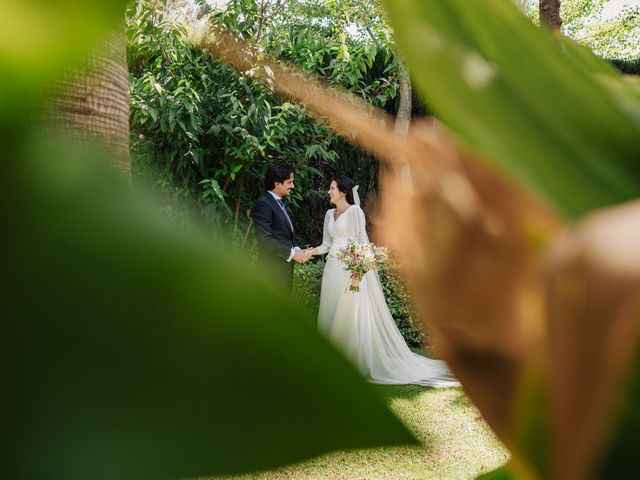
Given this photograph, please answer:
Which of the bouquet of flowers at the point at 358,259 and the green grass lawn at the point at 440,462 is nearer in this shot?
the green grass lawn at the point at 440,462

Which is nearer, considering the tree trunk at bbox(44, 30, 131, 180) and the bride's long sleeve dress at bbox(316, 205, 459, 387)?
the tree trunk at bbox(44, 30, 131, 180)

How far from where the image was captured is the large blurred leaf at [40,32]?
3.6 inches

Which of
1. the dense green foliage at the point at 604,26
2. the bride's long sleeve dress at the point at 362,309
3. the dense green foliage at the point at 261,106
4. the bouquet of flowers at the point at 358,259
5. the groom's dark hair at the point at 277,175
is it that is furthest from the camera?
the dense green foliage at the point at 604,26

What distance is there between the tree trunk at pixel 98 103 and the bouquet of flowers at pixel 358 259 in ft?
15.4

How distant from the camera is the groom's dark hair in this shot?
4660 mm

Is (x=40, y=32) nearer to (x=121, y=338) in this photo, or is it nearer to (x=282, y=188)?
(x=121, y=338)

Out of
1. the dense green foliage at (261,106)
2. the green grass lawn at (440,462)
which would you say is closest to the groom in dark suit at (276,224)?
the dense green foliage at (261,106)

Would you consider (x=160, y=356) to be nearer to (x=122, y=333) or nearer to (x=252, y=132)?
(x=122, y=333)

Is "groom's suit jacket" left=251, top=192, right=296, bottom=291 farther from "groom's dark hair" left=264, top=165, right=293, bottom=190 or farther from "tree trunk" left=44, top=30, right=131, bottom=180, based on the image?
"tree trunk" left=44, top=30, right=131, bottom=180

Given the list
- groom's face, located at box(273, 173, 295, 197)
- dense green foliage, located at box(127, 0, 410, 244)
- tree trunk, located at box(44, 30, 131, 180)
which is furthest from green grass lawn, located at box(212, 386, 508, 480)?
tree trunk, located at box(44, 30, 131, 180)

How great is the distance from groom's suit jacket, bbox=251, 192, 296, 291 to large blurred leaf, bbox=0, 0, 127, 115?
430cm

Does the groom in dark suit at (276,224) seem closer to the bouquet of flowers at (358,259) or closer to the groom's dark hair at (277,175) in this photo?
the groom's dark hair at (277,175)

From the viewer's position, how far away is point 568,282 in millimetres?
95

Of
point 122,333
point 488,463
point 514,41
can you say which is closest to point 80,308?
point 122,333
